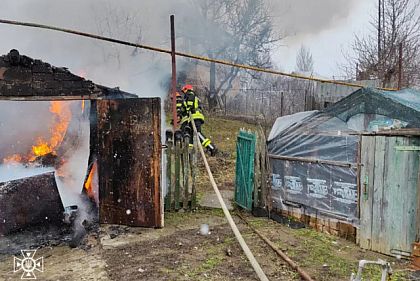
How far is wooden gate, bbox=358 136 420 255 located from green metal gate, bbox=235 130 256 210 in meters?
2.23

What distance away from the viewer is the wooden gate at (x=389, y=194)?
5301mm

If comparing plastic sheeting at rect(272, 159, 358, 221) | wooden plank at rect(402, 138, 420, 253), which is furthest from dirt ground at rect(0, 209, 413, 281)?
plastic sheeting at rect(272, 159, 358, 221)

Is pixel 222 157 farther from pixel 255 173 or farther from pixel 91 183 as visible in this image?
pixel 91 183

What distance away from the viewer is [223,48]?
2138cm

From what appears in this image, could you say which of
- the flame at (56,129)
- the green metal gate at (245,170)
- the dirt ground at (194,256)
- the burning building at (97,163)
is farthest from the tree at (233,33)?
the dirt ground at (194,256)

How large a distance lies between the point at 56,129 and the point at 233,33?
48.8 feet

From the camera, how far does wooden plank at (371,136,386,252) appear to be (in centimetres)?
559

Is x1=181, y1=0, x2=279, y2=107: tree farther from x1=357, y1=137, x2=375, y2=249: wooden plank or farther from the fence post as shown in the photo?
x1=357, y1=137, x2=375, y2=249: wooden plank

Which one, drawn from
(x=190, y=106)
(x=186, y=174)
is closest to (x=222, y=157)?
(x=190, y=106)

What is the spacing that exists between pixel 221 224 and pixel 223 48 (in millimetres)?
16137

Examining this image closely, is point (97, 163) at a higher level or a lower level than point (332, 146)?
lower

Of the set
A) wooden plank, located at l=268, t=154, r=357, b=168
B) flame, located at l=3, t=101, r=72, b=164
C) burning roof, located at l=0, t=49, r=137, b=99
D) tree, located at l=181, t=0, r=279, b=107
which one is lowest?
wooden plank, located at l=268, t=154, r=357, b=168

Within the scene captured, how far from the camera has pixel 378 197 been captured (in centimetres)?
564

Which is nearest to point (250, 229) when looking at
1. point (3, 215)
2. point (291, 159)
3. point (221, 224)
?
point (221, 224)
